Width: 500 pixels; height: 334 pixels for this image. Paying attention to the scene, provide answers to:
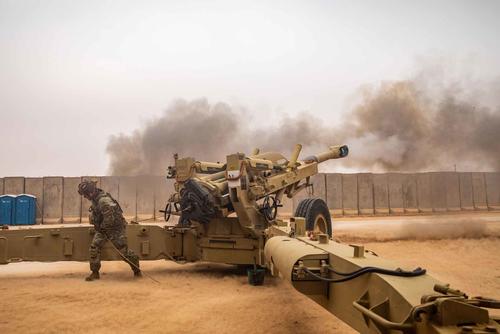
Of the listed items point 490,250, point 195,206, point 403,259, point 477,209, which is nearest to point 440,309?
point 195,206

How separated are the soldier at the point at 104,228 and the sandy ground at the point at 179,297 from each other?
0.32 m

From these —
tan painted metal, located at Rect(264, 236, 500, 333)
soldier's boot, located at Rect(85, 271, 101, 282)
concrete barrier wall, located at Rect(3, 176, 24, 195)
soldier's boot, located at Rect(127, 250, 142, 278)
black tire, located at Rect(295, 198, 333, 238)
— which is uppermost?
concrete barrier wall, located at Rect(3, 176, 24, 195)

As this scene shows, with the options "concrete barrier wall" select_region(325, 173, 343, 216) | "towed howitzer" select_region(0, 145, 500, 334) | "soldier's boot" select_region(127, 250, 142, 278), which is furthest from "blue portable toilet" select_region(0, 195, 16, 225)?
"concrete barrier wall" select_region(325, 173, 343, 216)

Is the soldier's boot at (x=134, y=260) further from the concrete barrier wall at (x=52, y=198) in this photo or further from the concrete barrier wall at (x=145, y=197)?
→ the concrete barrier wall at (x=52, y=198)

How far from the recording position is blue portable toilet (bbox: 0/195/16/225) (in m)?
18.2

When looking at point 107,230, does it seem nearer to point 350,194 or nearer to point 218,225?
point 218,225

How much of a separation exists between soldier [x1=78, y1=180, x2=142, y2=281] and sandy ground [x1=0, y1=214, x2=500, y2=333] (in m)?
0.32

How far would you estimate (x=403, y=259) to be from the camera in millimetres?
9492

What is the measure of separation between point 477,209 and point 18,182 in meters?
20.8

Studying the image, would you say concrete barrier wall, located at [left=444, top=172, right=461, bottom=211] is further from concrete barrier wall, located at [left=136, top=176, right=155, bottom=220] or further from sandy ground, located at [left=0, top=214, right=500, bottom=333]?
concrete barrier wall, located at [left=136, top=176, right=155, bottom=220]

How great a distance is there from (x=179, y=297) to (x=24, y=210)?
559 inches

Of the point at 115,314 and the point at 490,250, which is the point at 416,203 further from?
the point at 115,314

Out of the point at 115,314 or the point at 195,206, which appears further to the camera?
the point at 195,206

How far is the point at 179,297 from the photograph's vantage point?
21.8ft
